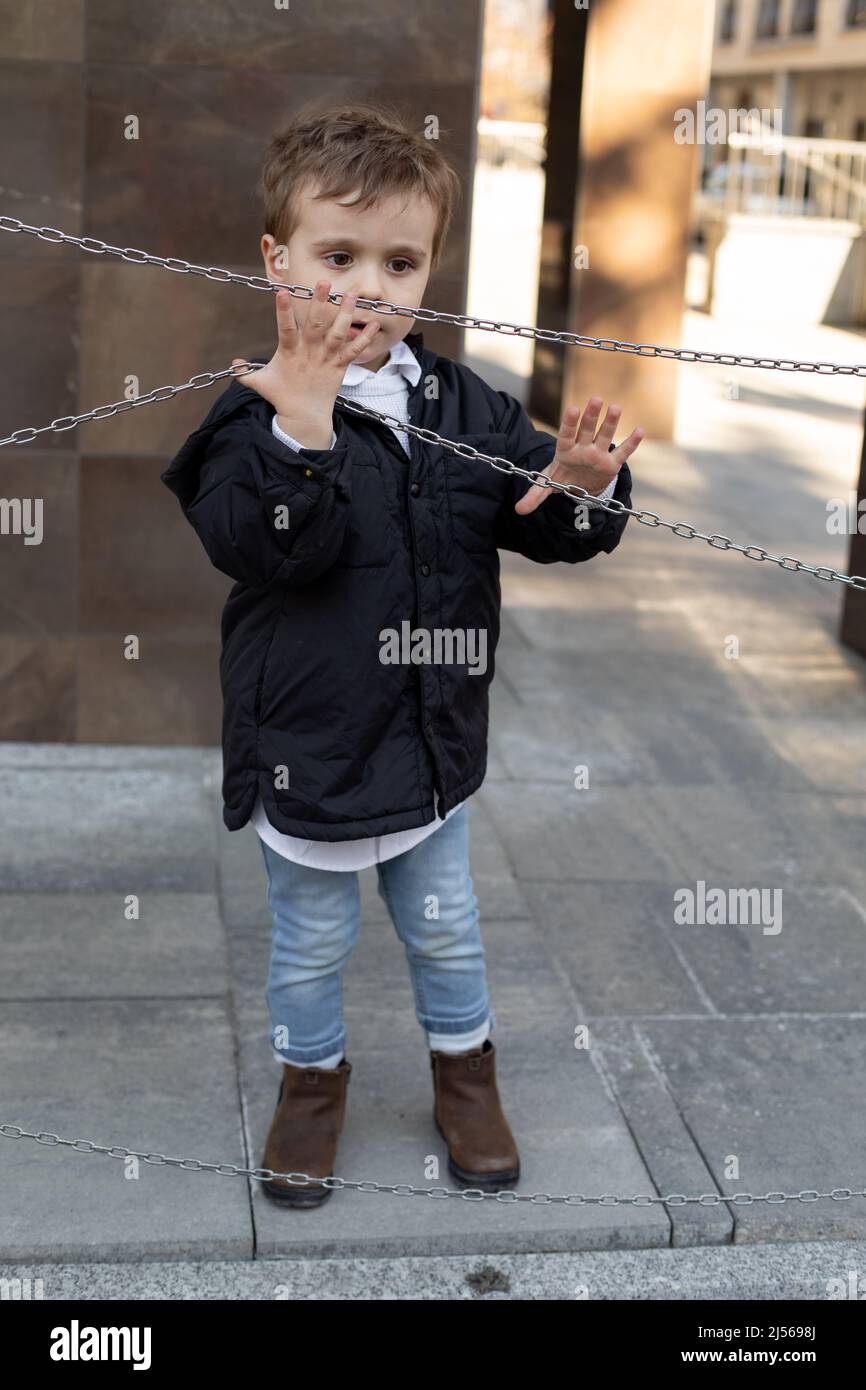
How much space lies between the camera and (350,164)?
2.38m

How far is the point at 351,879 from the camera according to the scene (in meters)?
2.75

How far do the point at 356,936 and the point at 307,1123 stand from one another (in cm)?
34

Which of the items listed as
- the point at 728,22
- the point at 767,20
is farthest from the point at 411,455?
the point at 728,22

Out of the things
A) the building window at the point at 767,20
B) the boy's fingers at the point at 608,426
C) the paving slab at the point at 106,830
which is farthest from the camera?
the building window at the point at 767,20

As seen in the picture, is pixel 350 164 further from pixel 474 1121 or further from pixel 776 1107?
pixel 776 1107

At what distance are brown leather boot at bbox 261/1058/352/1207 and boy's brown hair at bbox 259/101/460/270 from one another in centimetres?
135

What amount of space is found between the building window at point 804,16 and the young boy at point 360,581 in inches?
1333

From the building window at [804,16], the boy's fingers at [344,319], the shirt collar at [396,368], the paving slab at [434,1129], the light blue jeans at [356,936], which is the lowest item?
the paving slab at [434,1129]

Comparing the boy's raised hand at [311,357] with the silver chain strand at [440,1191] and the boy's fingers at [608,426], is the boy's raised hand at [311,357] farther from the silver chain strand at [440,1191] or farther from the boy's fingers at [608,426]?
the silver chain strand at [440,1191]

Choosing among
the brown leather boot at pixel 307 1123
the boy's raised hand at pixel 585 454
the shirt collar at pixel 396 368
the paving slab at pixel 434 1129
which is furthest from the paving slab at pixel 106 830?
the boy's raised hand at pixel 585 454

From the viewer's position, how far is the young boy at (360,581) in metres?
2.38

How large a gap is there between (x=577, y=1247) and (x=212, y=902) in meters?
1.40

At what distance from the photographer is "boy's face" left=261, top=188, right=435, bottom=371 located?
2400mm

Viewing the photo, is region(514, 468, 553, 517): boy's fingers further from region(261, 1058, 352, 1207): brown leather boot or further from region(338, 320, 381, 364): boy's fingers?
region(261, 1058, 352, 1207): brown leather boot
